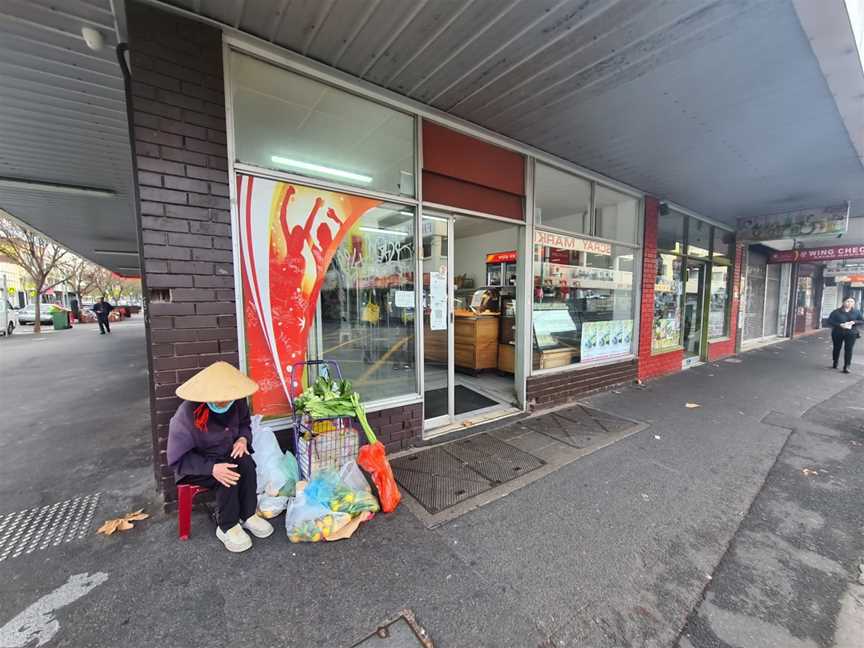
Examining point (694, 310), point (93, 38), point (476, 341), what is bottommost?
point (476, 341)

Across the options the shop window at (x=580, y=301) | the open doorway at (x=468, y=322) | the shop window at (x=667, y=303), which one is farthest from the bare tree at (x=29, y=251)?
the shop window at (x=667, y=303)

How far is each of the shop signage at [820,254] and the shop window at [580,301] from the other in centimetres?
919

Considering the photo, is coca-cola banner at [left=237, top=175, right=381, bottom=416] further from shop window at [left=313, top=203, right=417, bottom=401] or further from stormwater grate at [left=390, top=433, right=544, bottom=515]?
stormwater grate at [left=390, top=433, right=544, bottom=515]

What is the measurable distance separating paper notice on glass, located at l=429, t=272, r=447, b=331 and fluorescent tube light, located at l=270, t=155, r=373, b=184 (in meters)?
1.18

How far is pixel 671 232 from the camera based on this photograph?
22.1 feet

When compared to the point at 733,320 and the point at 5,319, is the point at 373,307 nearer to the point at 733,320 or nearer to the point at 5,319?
the point at 733,320

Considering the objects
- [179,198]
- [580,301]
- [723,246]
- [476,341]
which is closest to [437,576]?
[179,198]

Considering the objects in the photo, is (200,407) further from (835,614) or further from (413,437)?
(835,614)

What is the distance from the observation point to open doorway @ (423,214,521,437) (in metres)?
3.86

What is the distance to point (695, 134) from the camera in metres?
3.86

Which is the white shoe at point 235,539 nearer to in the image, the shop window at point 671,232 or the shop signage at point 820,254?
the shop window at point 671,232

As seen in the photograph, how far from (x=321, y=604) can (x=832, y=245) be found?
1641cm

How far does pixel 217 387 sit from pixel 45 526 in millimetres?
1708

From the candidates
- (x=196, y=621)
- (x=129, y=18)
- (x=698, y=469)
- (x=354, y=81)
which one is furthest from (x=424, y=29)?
(x=698, y=469)
